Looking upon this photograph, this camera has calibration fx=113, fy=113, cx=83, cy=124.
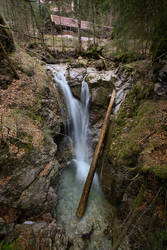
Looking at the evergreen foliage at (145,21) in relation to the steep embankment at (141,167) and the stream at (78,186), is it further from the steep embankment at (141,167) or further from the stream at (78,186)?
the stream at (78,186)

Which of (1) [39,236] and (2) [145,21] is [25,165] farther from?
(2) [145,21]

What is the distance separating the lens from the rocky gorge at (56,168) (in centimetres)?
297

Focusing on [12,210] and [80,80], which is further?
[80,80]

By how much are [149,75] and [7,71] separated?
21.8ft

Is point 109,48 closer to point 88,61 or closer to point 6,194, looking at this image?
point 88,61

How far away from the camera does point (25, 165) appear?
4148 mm

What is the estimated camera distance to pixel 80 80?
8.26 m

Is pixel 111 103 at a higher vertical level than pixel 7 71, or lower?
Answer: lower

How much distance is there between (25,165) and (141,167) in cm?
395

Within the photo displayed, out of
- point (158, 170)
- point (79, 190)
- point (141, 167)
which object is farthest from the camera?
point (79, 190)

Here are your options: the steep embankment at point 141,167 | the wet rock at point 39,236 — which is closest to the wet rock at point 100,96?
the steep embankment at point 141,167

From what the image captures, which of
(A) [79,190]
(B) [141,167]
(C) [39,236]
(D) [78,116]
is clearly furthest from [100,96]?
(C) [39,236]

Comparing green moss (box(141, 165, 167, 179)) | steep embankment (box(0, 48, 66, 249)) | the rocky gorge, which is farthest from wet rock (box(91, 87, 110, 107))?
green moss (box(141, 165, 167, 179))

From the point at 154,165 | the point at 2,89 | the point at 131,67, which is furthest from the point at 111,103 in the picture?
the point at 2,89
